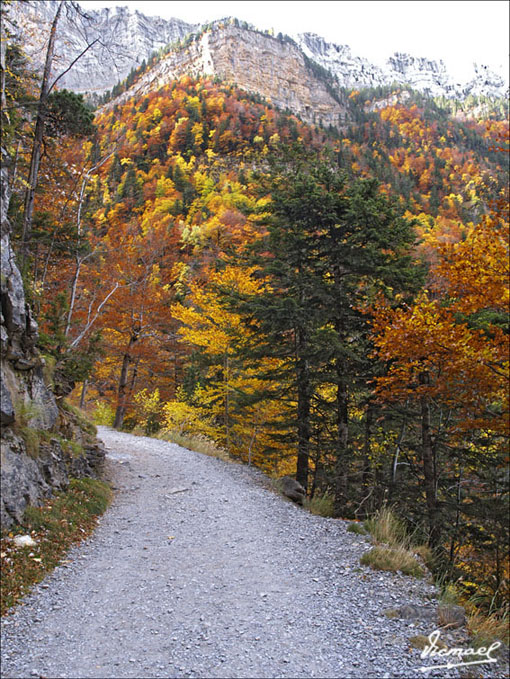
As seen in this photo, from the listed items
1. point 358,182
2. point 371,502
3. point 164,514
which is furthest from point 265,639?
point 358,182

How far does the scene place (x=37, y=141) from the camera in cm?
835

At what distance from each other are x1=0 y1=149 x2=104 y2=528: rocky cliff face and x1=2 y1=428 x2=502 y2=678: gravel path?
1157 millimetres

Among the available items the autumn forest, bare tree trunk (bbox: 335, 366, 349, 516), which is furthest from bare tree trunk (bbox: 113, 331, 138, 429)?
bare tree trunk (bbox: 335, 366, 349, 516)

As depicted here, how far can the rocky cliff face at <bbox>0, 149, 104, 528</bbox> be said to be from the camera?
588 centimetres

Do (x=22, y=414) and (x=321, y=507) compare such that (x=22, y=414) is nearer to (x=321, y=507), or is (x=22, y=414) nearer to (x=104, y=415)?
(x=321, y=507)

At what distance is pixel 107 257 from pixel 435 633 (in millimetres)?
17901

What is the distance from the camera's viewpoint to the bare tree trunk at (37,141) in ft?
26.6

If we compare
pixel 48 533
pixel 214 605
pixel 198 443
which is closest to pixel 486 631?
pixel 214 605

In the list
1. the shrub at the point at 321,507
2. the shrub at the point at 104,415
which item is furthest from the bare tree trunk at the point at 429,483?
the shrub at the point at 104,415

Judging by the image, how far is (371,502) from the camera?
11062 millimetres

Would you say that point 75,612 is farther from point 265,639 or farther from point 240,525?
point 240,525

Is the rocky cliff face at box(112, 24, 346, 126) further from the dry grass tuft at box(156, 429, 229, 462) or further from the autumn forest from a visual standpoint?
the dry grass tuft at box(156, 429, 229, 462)

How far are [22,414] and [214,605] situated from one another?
4238mm

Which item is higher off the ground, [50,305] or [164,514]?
[50,305]
